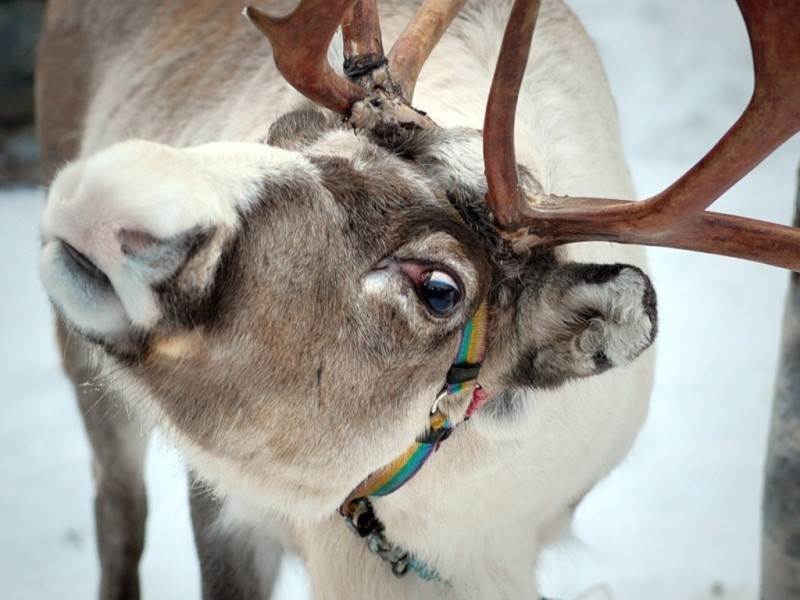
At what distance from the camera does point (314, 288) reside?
1649mm

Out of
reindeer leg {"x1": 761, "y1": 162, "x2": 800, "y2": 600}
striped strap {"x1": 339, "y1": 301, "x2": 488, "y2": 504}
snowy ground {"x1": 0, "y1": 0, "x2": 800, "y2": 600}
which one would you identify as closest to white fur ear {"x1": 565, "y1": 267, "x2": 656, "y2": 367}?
striped strap {"x1": 339, "y1": 301, "x2": 488, "y2": 504}

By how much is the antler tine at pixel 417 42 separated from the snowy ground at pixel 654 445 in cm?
130

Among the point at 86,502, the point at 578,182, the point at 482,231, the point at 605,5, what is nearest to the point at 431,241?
the point at 482,231

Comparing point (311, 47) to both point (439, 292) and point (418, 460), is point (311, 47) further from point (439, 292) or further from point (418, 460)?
point (418, 460)

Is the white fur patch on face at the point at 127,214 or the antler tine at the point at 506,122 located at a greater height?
the antler tine at the point at 506,122

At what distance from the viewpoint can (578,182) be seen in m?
2.30

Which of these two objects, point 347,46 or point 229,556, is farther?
point 229,556

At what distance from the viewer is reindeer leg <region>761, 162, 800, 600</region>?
284 cm

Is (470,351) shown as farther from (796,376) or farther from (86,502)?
(86,502)

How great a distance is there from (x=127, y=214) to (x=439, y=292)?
52 centimetres

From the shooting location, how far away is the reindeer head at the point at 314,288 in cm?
147

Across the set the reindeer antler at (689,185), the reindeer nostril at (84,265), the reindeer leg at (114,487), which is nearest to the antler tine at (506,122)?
the reindeer antler at (689,185)

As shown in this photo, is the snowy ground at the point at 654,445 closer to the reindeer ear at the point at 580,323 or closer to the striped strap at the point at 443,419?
the striped strap at the point at 443,419

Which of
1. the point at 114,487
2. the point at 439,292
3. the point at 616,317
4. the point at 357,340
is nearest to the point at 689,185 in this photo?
the point at 616,317
